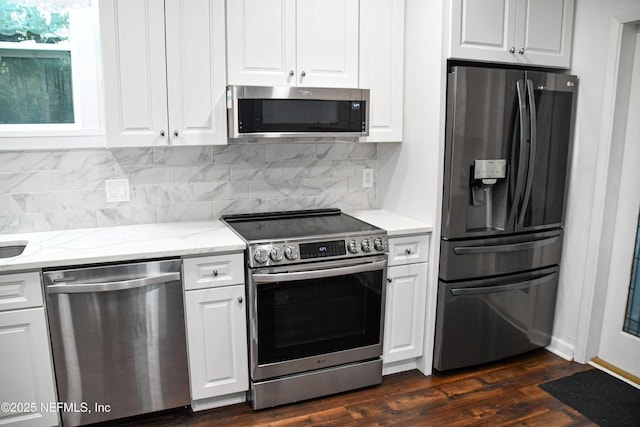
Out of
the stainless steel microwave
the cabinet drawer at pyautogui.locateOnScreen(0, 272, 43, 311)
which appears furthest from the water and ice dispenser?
the cabinet drawer at pyautogui.locateOnScreen(0, 272, 43, 311)

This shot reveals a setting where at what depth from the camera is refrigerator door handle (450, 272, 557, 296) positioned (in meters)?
2.79

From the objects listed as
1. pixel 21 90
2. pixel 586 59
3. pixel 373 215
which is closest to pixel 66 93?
pixel 21 90

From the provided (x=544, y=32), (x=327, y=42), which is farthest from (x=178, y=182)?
(x=544, y=32)

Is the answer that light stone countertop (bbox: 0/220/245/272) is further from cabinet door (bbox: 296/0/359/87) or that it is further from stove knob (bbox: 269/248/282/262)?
cabinet door (bbox: 296/0/359/87)

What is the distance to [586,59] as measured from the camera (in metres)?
2.87

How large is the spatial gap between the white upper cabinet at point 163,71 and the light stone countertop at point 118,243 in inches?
18.8

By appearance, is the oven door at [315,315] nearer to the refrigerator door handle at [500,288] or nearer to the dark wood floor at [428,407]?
the dark wood floor at [428,407]

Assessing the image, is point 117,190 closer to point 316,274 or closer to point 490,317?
point 316,274

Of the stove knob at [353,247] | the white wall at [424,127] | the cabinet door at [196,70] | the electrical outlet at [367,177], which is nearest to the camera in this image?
the cabinet door at [196,70]

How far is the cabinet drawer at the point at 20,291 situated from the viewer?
6.75 feet

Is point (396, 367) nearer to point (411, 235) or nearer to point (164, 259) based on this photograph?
point (411, 235)

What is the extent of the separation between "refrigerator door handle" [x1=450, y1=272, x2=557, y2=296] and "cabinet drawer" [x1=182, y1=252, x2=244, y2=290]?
1.24 m

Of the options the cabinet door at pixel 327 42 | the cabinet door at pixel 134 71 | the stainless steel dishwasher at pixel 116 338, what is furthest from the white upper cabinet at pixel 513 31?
the stainless steel dishwasher at pixel 116 338

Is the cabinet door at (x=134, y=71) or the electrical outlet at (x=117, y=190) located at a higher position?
the cabinet door at (x=134, y=71)
